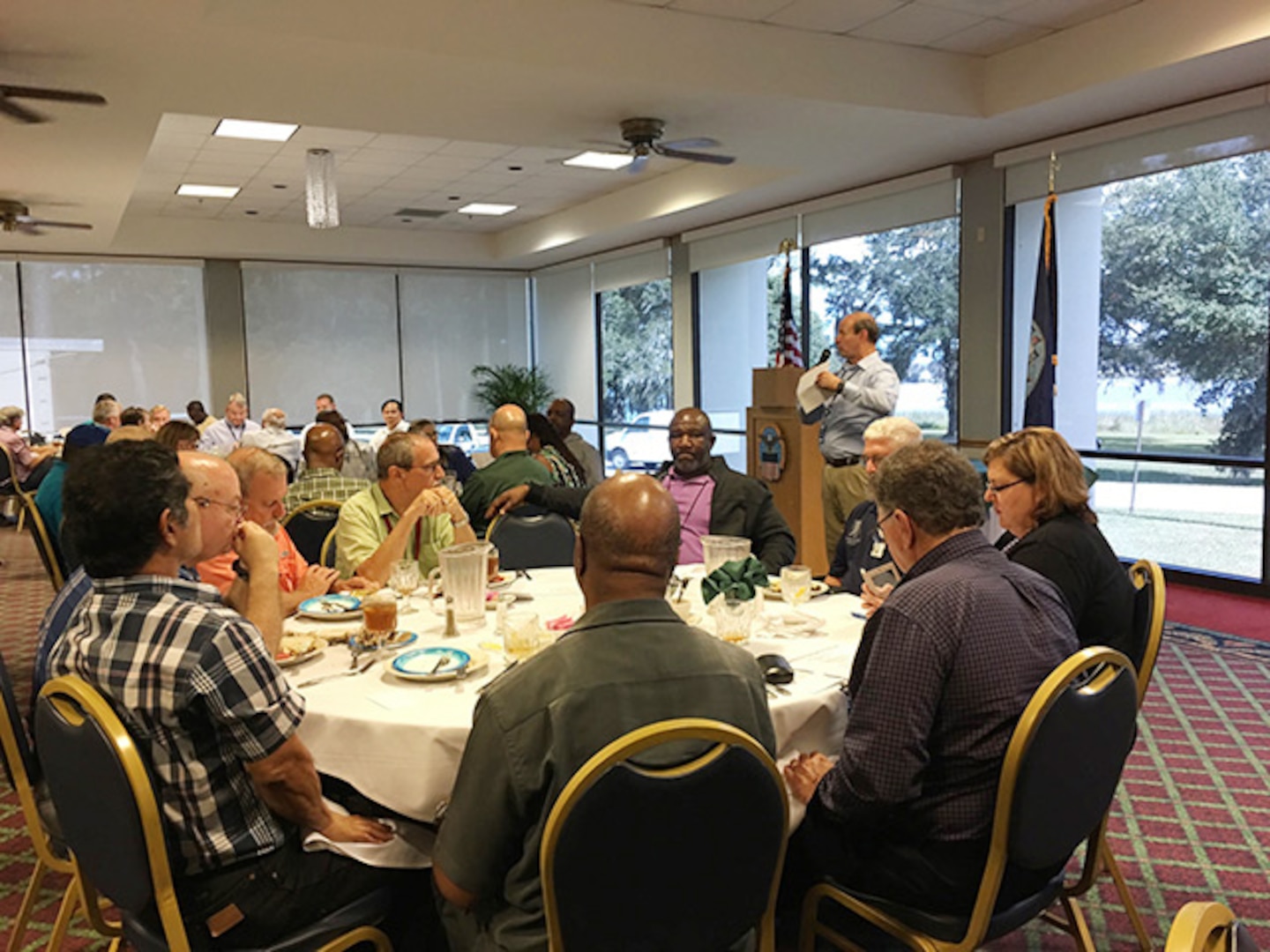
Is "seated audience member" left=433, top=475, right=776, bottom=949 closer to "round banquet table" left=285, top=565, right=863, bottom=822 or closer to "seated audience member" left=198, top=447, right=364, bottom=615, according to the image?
"round banquet table" left=285, top=565, right=863, bottom=822

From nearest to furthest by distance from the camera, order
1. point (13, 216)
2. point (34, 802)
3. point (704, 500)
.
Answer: point (34, 802) → point (704, 500) → point (13, 216)

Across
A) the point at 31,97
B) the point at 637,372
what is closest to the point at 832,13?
the point at 31,97

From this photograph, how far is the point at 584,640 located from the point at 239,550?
125 centimetres

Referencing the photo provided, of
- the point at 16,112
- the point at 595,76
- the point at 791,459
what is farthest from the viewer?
the point at 791,459

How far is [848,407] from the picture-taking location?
224 inches

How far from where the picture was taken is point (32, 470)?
30.9 feet

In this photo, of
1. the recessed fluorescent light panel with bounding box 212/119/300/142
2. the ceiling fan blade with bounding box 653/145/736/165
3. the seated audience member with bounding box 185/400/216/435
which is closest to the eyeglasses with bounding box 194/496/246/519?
the ceiling fan blade with bounding box 653/145/736/165

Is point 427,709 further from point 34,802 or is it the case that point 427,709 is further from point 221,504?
point 34,802

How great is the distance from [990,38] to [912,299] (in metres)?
2.67

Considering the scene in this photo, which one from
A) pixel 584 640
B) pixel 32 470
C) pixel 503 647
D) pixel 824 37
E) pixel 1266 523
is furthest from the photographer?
pixel 32 470

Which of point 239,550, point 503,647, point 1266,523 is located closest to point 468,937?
point 503,647

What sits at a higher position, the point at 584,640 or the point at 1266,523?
the point at 584,640

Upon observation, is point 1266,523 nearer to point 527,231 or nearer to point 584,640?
point 584,640

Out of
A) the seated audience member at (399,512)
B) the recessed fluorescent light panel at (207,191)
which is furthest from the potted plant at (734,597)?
the recessed fluorescent light panel at (207,191)
